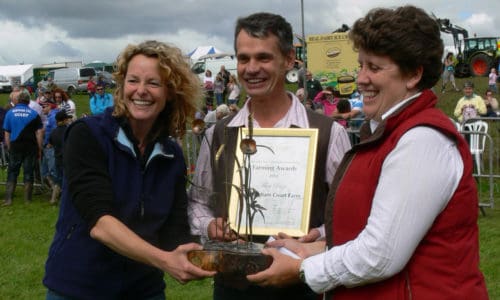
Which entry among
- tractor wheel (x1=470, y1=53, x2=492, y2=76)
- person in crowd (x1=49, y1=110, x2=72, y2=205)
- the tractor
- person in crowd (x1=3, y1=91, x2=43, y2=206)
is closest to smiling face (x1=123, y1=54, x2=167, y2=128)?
person in crowd (x1=49, y1=110, x2=72, y2=205)

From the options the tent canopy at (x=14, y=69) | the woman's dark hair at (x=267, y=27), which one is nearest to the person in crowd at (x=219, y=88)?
the woman's dark hair at (x=267, y=27)

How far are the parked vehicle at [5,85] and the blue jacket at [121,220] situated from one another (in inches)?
1925

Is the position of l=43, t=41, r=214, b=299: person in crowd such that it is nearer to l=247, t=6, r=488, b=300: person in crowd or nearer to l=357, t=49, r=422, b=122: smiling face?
l=247, t=6, r=488, b=300: person in crowd

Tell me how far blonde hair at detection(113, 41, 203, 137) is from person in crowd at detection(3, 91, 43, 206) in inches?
376

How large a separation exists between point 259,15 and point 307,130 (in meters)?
0.52

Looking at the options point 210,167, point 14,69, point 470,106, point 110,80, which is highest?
point 14,69

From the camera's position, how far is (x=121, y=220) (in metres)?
2.61

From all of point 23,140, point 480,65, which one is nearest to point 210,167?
point 23,140

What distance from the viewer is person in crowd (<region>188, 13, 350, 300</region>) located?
108 inches

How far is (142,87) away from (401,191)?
1224 millimetres

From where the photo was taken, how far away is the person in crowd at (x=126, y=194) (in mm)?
2486

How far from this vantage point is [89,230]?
2551 mm

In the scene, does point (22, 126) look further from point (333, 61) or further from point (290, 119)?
point (333, 61)

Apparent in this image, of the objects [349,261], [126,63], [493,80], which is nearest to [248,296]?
[349,261]
